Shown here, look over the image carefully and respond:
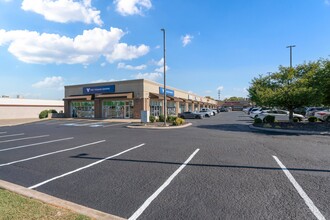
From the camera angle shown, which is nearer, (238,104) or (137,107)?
(137,107)

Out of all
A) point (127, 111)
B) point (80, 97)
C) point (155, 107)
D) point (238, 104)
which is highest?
point (238, 104)

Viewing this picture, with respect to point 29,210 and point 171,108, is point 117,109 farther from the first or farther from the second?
point 29,210

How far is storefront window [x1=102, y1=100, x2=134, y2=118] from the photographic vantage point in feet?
109

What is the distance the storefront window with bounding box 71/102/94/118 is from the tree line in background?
88.4ft

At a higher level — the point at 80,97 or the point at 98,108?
the point at 80,97

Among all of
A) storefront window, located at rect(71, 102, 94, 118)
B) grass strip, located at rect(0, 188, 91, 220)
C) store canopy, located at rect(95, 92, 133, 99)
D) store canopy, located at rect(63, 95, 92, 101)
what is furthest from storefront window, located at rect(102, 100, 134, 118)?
grass strip, located at rect(0, 188, 91, 220)

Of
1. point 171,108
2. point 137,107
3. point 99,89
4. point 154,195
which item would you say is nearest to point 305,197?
point 154,195

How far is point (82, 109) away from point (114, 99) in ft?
24.9

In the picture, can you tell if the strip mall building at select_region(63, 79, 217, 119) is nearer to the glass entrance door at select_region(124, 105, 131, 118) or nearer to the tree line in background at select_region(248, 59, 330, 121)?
the glass entrance door at select_region(124, 105, 131, 118)

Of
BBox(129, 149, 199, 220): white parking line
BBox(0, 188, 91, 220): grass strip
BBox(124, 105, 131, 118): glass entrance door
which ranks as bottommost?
BBox(129, 149, 199, 220): white parking line

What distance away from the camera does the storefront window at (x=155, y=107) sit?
34750 millimetres

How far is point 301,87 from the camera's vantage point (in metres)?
17.9

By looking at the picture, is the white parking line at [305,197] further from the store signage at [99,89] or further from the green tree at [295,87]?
the store signage at [99,89]

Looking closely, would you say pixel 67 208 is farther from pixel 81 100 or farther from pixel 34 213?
pixel 81 100
